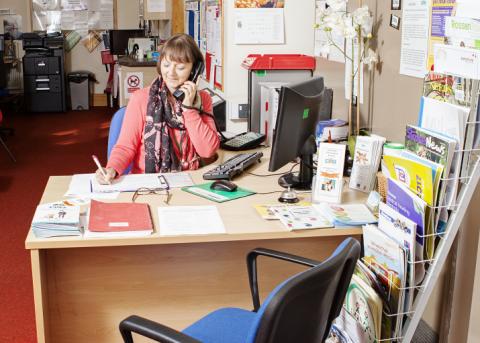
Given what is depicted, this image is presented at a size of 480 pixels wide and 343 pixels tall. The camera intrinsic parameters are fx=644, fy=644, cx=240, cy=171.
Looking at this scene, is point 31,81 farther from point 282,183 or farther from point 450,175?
point 450,175

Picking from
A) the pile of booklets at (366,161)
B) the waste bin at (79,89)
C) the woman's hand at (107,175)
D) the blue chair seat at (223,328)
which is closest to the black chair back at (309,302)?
the blue chair seat at (223,328)

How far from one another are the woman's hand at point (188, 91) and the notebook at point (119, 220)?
71 centimetres

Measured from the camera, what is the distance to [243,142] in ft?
10.3

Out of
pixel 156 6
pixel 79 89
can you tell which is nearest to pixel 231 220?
pixel 156 6

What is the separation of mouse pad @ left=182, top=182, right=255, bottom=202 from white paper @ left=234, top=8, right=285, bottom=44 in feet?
4.43

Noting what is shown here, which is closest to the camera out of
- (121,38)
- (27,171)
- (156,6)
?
(27,171)

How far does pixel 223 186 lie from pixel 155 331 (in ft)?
3.23

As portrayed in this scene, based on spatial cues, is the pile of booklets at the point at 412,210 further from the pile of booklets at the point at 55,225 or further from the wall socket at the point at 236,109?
the wall socket at the point at 236,109

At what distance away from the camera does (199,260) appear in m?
2.32

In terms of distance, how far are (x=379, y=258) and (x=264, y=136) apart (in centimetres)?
133

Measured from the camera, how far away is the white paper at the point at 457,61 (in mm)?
1786

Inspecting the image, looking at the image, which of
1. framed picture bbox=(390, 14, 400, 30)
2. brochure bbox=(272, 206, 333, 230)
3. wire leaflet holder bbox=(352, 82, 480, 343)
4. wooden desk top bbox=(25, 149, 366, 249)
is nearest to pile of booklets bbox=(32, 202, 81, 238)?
wooden desk top bbox=(25, 149, 366, 249)

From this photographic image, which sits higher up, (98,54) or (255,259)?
(98,54)

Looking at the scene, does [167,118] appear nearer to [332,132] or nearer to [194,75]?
[194,75]
